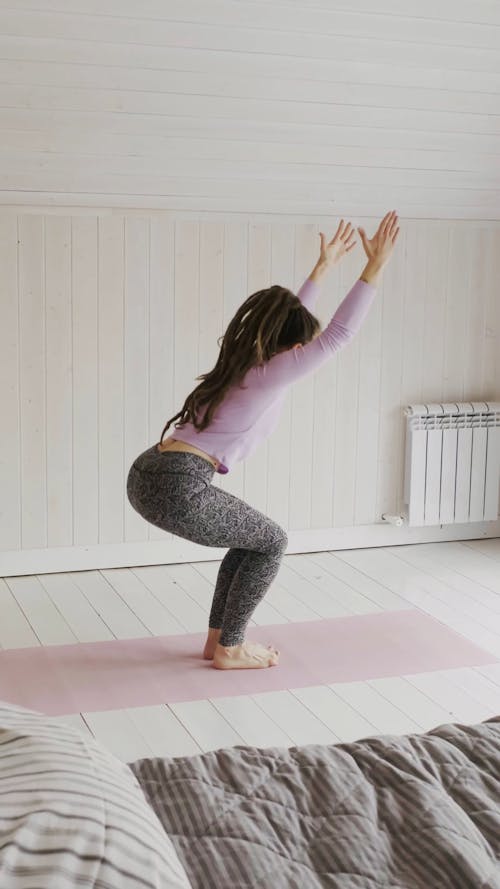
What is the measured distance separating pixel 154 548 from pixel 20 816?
3.39m

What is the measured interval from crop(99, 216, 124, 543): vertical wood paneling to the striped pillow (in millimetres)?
3076

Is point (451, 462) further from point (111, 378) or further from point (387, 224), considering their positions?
point (387, 224)

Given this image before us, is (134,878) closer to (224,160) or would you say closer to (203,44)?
(203,44)

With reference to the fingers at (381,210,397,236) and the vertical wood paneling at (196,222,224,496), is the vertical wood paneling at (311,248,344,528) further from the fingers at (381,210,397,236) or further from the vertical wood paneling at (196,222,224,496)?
the fingers at (381,210,397,236)

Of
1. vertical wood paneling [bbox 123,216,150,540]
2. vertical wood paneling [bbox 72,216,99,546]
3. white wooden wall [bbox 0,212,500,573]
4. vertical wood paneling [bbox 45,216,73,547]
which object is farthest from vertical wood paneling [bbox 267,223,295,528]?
vertical wood paneling [bbox 45,216,73,547]

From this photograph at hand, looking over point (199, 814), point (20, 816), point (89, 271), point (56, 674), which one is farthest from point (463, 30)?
point (20, 816)

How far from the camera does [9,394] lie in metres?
4.30

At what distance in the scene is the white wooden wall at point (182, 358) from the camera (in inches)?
170

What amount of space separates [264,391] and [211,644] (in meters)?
0.85

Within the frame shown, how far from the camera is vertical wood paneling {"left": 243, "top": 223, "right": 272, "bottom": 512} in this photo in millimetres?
4586

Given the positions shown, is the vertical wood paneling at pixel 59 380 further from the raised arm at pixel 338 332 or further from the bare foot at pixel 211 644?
the raised arm at pixel 338 332

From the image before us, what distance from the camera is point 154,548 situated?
460 centimetres

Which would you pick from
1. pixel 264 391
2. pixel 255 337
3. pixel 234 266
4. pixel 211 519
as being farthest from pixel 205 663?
pixel 234 266

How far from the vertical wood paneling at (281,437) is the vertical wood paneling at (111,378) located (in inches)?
25.5
